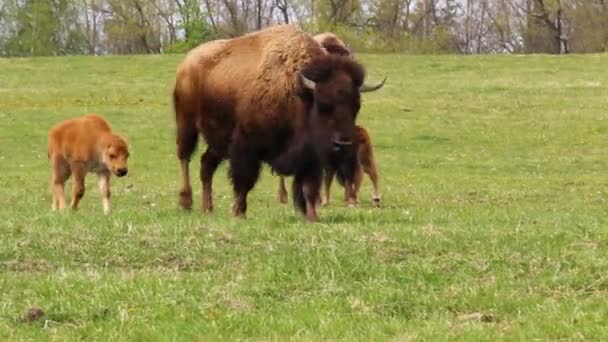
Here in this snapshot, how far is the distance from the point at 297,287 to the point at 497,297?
1.39 m

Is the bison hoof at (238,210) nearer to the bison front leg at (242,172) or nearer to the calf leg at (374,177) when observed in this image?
the bison front leg at (242,172)

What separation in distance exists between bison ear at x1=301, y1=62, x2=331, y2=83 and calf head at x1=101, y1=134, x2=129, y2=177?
13.4 feet

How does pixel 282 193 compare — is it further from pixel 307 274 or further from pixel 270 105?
pixel 307 274

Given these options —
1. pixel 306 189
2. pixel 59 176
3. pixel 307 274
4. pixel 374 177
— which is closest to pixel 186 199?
pixel 59 176

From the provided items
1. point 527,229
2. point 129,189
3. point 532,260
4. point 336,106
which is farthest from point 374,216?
point 129,189

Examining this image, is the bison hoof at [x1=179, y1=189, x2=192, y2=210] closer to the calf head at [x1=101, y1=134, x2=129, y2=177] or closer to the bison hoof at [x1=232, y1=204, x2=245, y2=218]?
the calf head at [x1=101, y1=134, x2=129, y2=177]

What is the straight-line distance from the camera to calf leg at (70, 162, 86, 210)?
14305 millimetres

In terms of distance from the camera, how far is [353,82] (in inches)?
430

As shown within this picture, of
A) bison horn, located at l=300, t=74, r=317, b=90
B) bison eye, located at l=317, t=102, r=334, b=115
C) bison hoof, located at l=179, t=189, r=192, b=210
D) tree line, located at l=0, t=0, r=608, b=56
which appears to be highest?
tree line, located at l=0, t=0, r=608, b=56

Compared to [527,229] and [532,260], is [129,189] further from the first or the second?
[532,260]

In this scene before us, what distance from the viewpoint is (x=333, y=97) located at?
35.5 ft

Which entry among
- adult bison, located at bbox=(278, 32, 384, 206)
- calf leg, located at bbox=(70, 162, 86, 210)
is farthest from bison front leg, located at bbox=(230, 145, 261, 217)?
calf leg, located at bbox=(70, 162, 86, 210)

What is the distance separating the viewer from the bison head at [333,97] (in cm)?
1080

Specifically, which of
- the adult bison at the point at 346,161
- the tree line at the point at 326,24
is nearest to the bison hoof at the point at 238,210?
the adult bison at the point at 346,161
